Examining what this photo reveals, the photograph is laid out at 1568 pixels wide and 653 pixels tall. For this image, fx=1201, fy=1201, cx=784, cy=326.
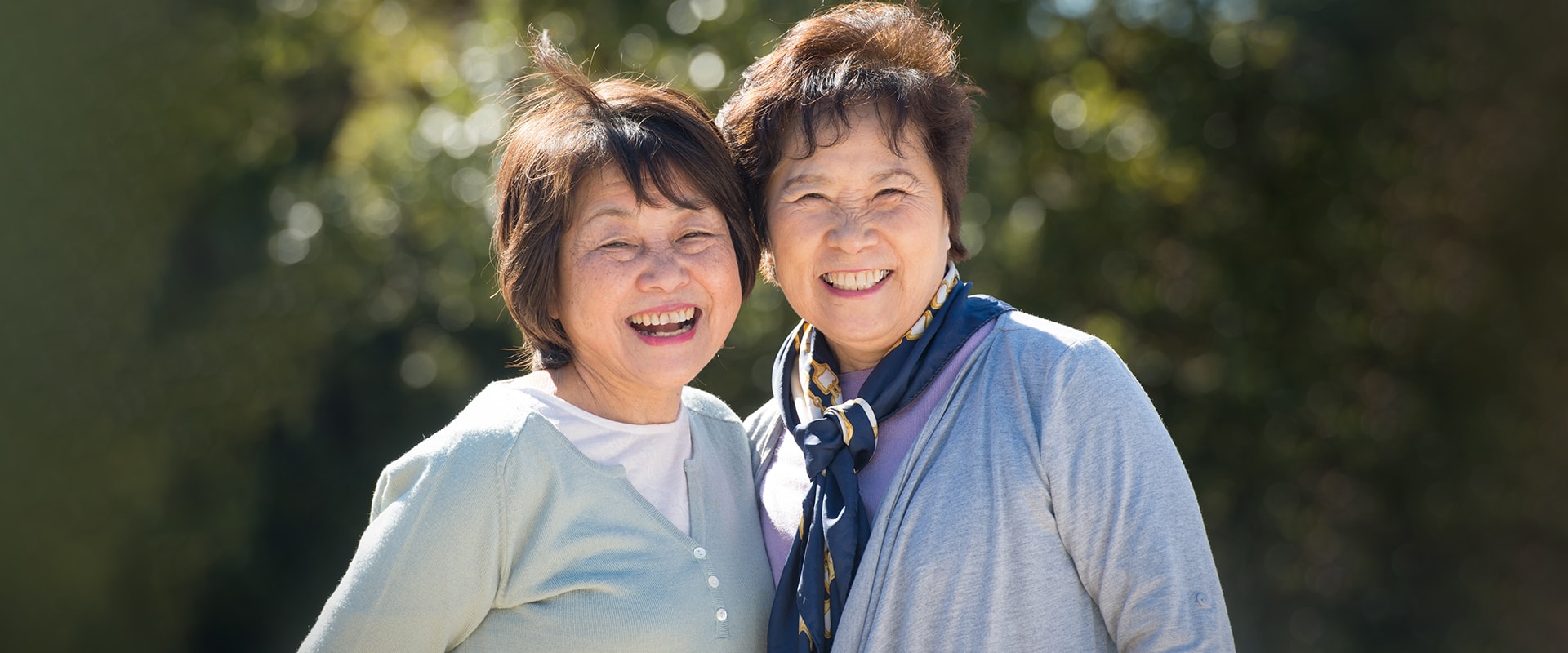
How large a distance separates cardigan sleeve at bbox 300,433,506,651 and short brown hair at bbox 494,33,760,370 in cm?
36

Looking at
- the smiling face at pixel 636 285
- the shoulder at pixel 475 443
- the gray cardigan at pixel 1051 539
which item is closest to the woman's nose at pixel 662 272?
the smiling face at pixel 636 285

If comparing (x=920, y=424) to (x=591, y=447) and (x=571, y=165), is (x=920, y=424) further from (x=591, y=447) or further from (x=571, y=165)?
(x=571, y=165)

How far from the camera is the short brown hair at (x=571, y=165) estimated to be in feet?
7.13

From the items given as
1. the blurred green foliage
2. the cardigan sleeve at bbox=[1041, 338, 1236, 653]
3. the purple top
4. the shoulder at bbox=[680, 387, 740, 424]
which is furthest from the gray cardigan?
the blurred green foliage

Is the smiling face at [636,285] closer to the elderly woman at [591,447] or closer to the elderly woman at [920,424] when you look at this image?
the elderly woman at [591,447]

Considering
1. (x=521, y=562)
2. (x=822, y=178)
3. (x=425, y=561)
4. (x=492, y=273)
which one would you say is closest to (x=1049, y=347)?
(x=822, y=178)

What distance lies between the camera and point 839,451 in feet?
7.23

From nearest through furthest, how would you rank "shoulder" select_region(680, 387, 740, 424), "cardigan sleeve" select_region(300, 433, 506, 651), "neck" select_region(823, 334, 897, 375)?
"cardigan sleeve" select_region(300, 433, 506, 651) < "neck" select_region(823, 334, 897, 375) < "shoulder" select_region(680, 387, 740, 424)

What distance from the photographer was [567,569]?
2.04 m

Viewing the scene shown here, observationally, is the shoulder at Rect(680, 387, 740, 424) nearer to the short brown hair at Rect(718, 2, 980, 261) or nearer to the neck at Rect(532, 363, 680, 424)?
the neck at Rect(532, 363, 680, 424)

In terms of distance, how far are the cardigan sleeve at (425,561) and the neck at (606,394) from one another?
277mm

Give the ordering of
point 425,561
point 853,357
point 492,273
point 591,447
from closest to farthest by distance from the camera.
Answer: point 425,561 < point 591,447 < point 853,357 < point 492,273

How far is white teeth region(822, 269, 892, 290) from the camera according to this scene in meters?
2.27

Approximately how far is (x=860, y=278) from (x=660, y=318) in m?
0.38
